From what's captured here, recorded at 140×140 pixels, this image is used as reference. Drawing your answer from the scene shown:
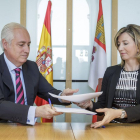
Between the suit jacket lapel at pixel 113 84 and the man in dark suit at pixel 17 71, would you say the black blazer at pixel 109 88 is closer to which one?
the suit jacket lapel at pixel 113 84

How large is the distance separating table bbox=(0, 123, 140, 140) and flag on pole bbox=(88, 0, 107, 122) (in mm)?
2430

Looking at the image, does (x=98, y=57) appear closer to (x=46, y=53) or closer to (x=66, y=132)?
(x=46, y=53)

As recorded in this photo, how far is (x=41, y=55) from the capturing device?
14.1 feet

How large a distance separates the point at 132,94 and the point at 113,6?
274 cm

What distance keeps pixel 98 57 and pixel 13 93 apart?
2.39 metres

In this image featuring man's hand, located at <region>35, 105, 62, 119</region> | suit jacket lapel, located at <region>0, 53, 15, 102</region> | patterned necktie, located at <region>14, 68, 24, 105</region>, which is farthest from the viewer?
patterned necktie, located at <region>14, 68, 24, 105</region>

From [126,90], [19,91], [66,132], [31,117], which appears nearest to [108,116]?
[66,132]

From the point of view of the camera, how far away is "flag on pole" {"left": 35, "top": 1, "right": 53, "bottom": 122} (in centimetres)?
427

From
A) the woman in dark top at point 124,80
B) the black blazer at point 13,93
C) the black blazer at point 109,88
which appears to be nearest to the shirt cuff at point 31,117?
the black blazer at point 13,93

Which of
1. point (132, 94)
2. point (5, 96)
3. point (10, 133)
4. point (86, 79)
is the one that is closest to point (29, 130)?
point (10, 133)

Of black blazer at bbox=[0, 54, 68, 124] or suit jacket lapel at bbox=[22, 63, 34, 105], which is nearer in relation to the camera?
black blazer at bbox=[0, 54, 68, 124]

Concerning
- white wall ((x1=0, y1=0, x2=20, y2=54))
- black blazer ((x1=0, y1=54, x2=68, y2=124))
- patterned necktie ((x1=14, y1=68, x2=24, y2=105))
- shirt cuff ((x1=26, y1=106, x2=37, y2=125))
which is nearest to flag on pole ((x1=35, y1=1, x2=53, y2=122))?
white wall ((x1=0, y1=0, x2=20, y2=54))

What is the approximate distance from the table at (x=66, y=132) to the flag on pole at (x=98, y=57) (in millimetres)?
2430

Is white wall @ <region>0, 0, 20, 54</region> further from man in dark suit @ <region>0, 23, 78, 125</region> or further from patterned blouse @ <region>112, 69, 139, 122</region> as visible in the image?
patterned blouse @ <region>112, 69, 139, 122</region>
